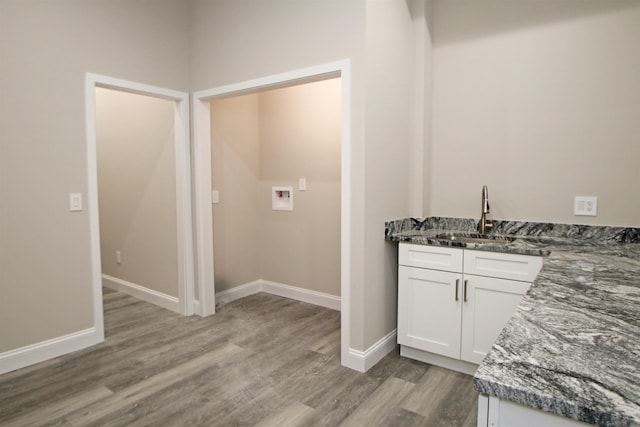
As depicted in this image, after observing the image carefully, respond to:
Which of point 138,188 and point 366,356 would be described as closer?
point 366,356

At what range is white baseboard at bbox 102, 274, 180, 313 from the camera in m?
3.64

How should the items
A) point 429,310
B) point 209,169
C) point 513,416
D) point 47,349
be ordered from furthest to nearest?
1. point 209,169
2. point 47,349
3. point 429,310
4. point 513,416

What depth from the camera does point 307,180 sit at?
3781 millimetres

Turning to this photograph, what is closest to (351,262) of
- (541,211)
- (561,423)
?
(541,211)

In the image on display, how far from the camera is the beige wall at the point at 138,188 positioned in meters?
3.58

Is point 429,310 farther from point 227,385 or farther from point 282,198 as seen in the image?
point 282,198

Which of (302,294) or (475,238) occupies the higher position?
(475,238)

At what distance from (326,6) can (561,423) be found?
8.31ft

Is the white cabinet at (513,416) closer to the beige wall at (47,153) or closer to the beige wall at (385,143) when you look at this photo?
the beige wall at (385,143)

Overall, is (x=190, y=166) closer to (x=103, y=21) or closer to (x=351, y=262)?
(x=103, y=21)

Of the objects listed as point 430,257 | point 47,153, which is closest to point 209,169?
point 47,153

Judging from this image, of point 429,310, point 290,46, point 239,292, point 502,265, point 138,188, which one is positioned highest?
point 290,46

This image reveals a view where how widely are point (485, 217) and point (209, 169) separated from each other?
231 cm

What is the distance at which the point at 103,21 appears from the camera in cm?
283
